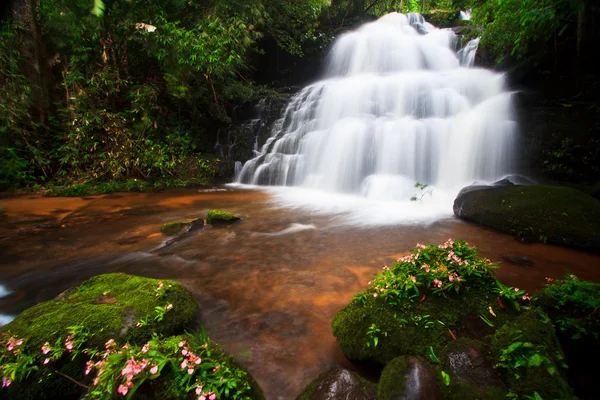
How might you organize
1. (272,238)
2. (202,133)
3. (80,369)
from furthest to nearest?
(202,133)
(272,238)
(80,369)

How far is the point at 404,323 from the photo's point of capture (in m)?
2.14

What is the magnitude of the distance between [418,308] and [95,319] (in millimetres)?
2485

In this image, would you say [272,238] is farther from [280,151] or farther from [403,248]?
[280,151]

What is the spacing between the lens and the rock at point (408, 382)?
1.57 m

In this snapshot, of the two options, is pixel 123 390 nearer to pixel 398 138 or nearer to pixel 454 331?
pixel 454 331

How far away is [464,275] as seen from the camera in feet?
8.02

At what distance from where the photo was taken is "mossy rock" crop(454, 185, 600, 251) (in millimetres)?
4430

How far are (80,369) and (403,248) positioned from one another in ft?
13.2

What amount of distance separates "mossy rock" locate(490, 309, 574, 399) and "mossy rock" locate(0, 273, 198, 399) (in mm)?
2362

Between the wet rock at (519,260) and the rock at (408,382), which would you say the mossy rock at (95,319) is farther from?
the wet rock at (519,260)

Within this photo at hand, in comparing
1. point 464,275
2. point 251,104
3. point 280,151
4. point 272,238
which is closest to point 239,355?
point 464,275

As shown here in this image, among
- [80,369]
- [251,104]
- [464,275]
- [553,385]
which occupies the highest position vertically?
[251,104]

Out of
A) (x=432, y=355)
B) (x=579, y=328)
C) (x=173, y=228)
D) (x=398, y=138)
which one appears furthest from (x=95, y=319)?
(x=398, y=138)

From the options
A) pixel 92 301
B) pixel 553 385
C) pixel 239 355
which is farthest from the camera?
pixel 92 301
